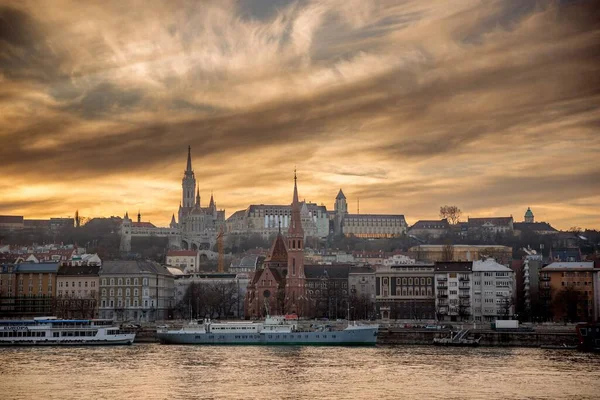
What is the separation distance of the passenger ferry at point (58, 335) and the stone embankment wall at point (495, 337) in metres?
21.9

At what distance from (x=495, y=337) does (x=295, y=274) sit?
37.1 metres

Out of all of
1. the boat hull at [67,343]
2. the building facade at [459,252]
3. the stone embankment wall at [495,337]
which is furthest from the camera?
the building facade at [459,252]

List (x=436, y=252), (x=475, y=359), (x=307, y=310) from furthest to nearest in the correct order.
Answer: (x=436, y=252), (x=307, y=310), (x=475, y=359)

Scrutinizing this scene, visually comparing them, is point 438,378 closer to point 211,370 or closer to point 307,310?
point 211,370

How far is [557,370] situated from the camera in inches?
2483

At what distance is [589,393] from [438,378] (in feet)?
29.7

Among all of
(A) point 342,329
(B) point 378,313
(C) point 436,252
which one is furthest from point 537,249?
(A) point 342,329

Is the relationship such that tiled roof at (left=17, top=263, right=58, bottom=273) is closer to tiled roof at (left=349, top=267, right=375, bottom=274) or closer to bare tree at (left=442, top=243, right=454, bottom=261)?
tiled roof at (left=349, top=267, right=375, bottom=274)

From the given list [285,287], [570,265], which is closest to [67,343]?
[285,287]

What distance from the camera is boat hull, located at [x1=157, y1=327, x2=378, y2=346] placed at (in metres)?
86.2

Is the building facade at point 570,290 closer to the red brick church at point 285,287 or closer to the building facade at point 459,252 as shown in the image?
the red brick church at point 285,287

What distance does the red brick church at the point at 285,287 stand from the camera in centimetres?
11612

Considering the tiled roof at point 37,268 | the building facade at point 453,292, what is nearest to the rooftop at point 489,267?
the building facade at point 453,292

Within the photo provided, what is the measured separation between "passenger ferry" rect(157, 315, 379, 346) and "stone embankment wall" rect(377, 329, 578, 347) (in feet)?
6.56
